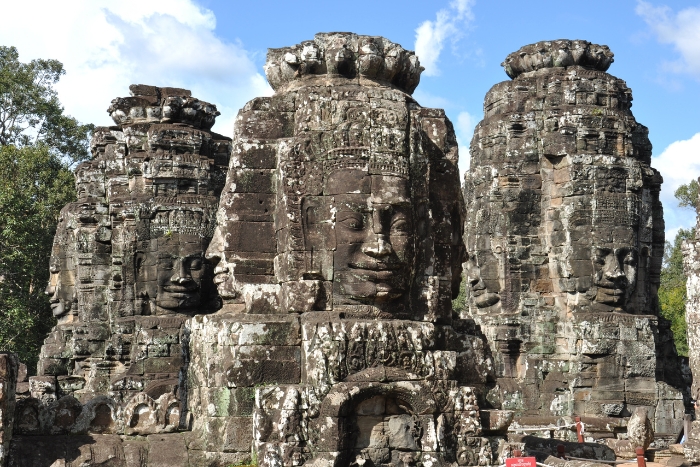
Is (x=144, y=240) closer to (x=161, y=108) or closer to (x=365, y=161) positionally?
(x=161, y=108)

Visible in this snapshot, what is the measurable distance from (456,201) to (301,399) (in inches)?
125

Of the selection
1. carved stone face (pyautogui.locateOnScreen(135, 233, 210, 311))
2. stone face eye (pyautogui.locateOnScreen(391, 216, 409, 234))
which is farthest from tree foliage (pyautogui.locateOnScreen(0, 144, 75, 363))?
stone face eye (pyautogui.locateOnScreen(391, 216, 409, 234))

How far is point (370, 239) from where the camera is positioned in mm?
11438

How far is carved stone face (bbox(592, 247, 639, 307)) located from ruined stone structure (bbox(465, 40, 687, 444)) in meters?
0.03

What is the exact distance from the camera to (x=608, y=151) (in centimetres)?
2128

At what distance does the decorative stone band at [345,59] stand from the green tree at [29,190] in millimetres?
12225

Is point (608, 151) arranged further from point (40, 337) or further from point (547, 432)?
point (40, 337)

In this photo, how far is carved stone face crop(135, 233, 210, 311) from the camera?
1902 centimetres

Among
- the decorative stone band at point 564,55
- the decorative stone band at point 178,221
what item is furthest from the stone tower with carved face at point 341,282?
the decorative stone band at point 564,55

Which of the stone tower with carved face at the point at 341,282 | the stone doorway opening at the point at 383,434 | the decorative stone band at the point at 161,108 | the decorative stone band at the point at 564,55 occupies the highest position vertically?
the decorative stone band at the point at 564,55

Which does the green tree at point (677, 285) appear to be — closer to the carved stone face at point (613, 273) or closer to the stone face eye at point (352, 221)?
the carved stone face at point (613, 273)

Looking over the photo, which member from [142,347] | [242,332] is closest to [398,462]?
[242,332]

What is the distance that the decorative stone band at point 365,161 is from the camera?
11.6m

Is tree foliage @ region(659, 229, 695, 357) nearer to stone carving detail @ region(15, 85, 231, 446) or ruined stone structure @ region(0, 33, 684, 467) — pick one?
stone carving detail @ region(15, 85, 231, 446)
